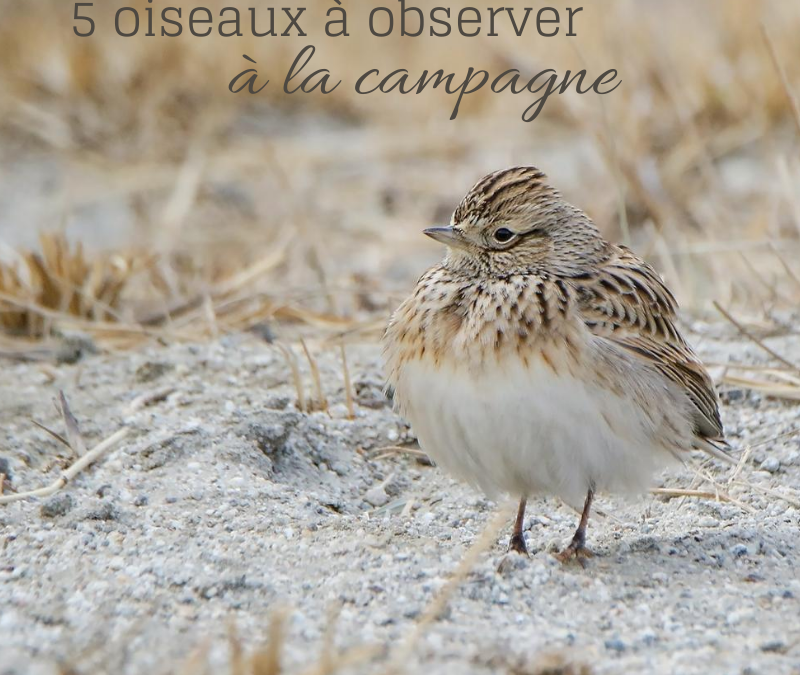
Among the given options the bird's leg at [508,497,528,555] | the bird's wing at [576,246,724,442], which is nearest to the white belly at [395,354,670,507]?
the bird's leg at [508,497,528,555]

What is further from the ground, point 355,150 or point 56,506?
point 355,150

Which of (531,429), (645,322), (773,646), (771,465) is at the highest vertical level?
(645,322)

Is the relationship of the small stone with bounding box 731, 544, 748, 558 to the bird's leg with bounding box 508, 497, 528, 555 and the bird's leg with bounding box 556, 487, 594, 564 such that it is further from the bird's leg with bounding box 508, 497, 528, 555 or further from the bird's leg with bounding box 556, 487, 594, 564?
the bird's leg with bounding box 508, 497, 528, 555

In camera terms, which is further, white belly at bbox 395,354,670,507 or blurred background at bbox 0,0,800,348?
blurred background at bbox 0,0,800,348

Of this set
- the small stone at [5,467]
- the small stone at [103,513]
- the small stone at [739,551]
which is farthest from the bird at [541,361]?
the small stone at [5,467]

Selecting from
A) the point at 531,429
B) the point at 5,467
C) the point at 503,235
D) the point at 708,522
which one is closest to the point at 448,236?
the point at 503,235

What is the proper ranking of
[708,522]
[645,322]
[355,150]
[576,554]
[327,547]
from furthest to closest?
[355,150] < [708,522] < [645,322] < [576,554] < [327,547]

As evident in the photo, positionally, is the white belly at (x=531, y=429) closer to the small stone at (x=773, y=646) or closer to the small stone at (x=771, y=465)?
the small stone at (x=773, y=646)

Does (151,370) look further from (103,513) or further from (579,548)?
(579,548)
